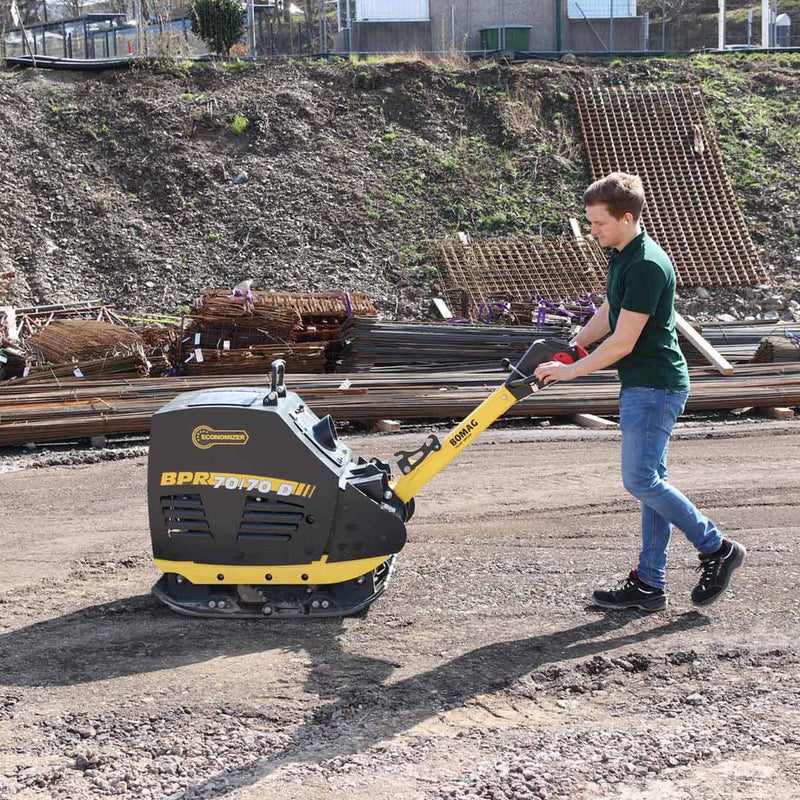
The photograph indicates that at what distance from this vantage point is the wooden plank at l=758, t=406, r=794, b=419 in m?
10.4

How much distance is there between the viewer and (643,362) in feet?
15.8

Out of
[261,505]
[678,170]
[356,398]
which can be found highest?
[678,170]

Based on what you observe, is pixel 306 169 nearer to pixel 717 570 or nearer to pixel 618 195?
pixel 618 195

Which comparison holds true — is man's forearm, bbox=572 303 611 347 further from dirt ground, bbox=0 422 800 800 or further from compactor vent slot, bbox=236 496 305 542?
compactor vent slot, bbox=236 496 305 542

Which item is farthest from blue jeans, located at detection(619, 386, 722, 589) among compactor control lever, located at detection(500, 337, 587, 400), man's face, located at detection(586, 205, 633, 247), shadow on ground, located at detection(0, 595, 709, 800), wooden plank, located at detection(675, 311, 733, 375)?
wooden plank, located at detection(675, 311, 733, 375)

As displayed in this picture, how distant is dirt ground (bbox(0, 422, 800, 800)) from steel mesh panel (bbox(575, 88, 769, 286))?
13.0 metres

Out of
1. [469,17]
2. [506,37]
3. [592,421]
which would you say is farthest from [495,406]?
[469,17]

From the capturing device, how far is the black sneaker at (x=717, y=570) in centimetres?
511

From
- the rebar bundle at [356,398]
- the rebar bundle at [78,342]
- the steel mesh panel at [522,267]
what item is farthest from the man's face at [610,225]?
the steel mesh panel at [522,267]

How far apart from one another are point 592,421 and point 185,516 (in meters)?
6.09

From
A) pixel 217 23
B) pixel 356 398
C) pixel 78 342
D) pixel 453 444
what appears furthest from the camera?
pixel 217 23

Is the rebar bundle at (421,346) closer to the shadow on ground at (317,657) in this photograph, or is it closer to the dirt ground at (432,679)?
the dirt ground at (432,679)

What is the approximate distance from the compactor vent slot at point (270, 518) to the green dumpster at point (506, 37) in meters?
22.6

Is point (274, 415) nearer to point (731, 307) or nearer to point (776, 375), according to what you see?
point (776, 375)
